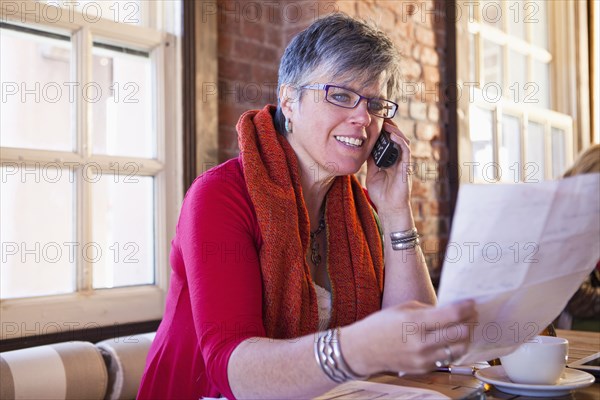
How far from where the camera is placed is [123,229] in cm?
212

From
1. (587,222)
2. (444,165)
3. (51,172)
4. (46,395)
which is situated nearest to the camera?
(587,222)

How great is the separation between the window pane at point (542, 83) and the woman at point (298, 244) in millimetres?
2760

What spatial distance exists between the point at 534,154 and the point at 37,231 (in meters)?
2.94

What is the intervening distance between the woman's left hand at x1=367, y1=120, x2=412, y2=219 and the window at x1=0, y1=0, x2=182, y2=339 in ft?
2.46

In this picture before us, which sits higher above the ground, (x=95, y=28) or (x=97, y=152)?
(x=95, y=28)

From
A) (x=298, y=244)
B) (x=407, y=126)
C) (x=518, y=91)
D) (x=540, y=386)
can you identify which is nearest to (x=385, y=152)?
(x=298, y=244)

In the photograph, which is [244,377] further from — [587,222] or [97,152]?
[97,152]


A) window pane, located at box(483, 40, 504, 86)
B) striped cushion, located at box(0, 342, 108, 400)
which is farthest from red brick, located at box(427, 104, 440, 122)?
striped cushion, located at box(0, 342, 108, 400)

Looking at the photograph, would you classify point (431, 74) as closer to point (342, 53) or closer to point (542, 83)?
point (542, 83)

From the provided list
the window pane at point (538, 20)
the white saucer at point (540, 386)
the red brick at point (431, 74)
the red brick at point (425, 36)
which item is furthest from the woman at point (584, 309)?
the white saucer at point (540, 386)

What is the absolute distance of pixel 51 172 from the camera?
1929mm

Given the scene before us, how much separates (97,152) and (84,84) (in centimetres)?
20

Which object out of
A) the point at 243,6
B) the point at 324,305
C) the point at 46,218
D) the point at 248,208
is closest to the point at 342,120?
the point at 248,208

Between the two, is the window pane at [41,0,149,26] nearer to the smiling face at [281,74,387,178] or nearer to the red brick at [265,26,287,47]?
the red brick at [265,26,287,47]
